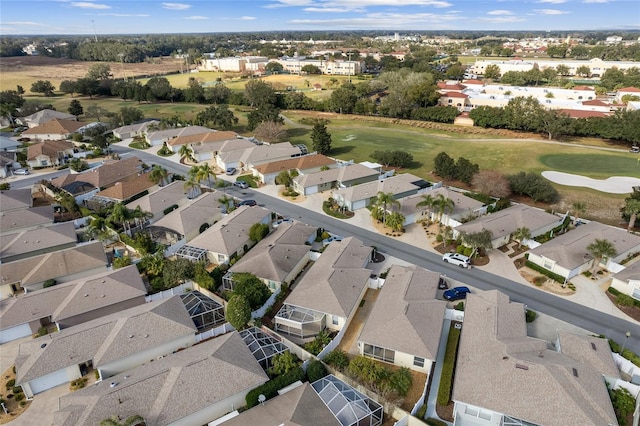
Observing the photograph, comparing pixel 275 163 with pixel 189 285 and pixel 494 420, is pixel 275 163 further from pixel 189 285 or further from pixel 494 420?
pixel 494 420

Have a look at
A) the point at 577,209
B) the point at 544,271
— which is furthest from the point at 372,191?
the point at 577,209

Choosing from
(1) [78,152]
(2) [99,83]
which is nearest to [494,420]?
(1) [78,152]

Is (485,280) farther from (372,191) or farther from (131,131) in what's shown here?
(131,131)

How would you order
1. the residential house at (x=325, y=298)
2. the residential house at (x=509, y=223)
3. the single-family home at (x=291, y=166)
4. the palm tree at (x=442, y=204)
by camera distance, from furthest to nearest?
the single-family home at (x=291, y=166) < the palm tree at (x=442, y=204) < the residential house at (x=509, y=223) < the residential house at (x=325, y=298)

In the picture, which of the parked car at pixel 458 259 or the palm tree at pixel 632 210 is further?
the palm tree at pixel 632 210

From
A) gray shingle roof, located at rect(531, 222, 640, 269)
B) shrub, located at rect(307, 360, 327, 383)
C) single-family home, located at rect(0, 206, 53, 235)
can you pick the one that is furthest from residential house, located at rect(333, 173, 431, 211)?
single-family home, located at rect(0, 206, 53, 235)

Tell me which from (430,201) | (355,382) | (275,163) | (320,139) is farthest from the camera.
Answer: (320,139)

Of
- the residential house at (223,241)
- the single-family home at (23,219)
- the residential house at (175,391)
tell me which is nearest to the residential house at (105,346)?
the residential house at (175,391)

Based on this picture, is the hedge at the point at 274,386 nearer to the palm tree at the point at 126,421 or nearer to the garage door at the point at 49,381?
the palm tree at the point at 126,421
